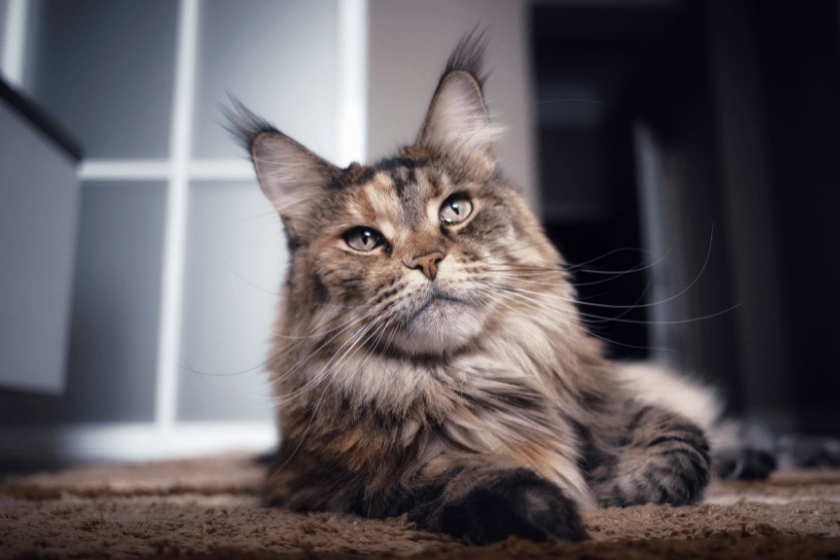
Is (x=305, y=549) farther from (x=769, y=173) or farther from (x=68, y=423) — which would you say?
(x=769, y=173)

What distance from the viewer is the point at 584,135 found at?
6.96 meters

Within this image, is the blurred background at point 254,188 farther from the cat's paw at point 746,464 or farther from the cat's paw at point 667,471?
the cat's paw at point 746,464

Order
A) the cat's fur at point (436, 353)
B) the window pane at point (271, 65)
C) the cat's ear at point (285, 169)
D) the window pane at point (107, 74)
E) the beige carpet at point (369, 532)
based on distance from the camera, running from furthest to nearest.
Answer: the window pane at point (107, 74)
the window pane at point (271, 65)
the cat's ear at point (285, 169)
the cat's fur at point (436, 353)
the beige carpet at point (369, 532)

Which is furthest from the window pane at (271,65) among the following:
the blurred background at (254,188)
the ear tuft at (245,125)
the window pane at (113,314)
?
the window pane at (113,314)

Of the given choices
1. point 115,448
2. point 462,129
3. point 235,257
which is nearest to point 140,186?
point 235,257

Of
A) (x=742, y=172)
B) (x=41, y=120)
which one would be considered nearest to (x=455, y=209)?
(x=41, y=120)

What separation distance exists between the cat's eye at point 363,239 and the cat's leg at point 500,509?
525 millimetres

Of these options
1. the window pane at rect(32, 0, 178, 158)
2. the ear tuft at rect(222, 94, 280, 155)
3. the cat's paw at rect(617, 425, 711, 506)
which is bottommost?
the cat's paw at rect(617, 425, 711, 506)

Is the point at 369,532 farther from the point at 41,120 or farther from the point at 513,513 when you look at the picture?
the point at 41,120

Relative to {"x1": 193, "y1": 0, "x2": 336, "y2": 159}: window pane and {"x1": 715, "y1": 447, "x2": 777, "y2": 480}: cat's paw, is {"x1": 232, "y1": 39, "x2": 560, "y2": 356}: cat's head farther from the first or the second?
{"x1": 715, "y1": 447, "x2": 777, "y2": 480}: cat's paw

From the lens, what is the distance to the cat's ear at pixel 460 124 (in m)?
1.28

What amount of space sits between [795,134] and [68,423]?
15.4ft

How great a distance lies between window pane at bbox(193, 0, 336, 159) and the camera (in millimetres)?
1682

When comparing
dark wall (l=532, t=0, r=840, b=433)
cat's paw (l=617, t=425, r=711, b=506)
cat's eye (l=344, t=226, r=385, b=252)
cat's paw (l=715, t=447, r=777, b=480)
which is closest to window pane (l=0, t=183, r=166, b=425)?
cat's eye (l=344, t=226, r=385, b=252)
